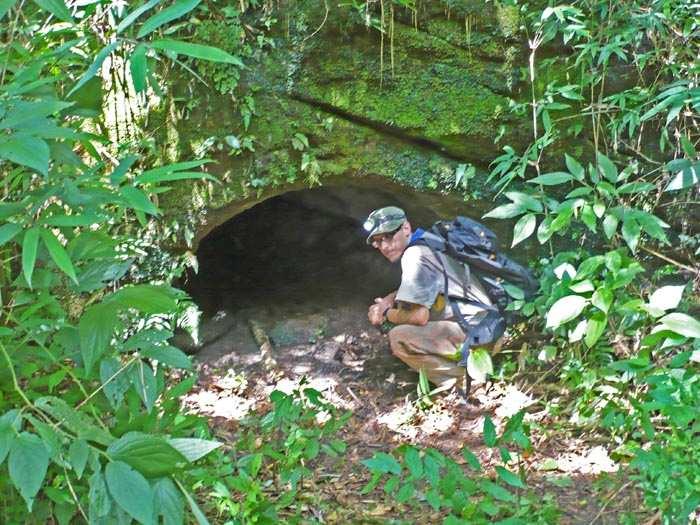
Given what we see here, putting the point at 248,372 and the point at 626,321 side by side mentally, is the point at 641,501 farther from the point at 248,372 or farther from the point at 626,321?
the point at 248,372

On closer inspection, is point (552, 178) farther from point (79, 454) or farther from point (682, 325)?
point (79, 454)

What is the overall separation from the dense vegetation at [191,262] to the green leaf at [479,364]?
0.37m

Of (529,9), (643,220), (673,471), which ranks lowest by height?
(673,471)

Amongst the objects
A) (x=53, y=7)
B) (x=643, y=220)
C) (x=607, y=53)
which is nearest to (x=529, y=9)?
(x=607, y=53)

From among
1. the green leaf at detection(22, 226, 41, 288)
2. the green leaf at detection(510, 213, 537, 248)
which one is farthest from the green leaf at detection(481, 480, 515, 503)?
the green leaf at detection(22, 226, 41, 288)

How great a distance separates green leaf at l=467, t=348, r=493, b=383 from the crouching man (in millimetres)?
188

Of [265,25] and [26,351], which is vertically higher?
[265,25]

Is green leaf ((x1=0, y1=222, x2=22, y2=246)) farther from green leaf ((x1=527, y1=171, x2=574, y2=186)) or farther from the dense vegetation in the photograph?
green leaf ((x1=527, y1=171, x2=574, y2=186))

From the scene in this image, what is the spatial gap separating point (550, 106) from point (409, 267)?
1278 millimetres

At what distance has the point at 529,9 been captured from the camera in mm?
5203

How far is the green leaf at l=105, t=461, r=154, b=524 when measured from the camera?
181cm

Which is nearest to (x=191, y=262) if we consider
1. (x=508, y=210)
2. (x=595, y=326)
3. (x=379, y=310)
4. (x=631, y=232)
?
(x=379, y=310)

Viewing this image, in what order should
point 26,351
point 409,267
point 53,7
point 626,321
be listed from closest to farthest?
1. point 53,7
2. point 26,351
3. point 626,321
4. point 409,267

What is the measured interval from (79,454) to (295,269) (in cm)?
544
